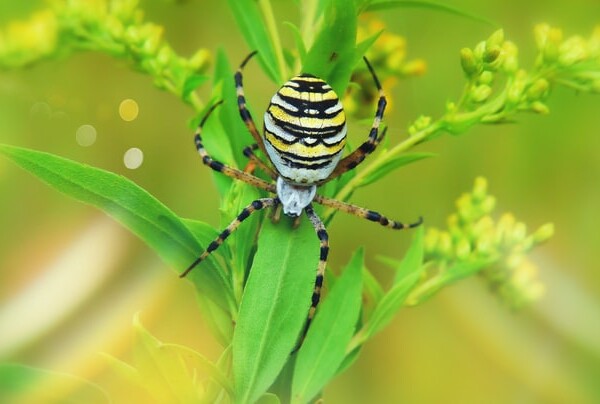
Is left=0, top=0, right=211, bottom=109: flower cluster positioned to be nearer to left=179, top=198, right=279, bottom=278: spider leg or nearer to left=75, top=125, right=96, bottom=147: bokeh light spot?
left=179, top=198, right=279, bottom=278: spider leg

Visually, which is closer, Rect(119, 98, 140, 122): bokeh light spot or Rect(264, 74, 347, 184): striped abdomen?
Rect(264, 74, 347, 184): striped abdomen

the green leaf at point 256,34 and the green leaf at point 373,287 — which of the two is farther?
the green leaf at point 373,287

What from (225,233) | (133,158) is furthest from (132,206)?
(133,158)

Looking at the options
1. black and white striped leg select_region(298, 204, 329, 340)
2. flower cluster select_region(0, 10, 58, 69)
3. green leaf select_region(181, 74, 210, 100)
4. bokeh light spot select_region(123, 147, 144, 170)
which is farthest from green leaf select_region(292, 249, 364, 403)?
bokeh light spot select_region(123, 147, 144, 170)

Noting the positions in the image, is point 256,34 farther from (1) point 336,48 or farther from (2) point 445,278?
(2) point 445,278

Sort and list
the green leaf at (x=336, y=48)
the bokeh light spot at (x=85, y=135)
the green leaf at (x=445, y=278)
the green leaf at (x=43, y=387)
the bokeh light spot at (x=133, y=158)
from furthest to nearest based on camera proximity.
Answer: the bokeh light spot at (x=85, y=135) < the bokeh light spot at (x=133, y=158) < the green leaf at (x=445, y=278) < the green leaf at (x=43, y=387) < the green leaf at (x=336, y=48)

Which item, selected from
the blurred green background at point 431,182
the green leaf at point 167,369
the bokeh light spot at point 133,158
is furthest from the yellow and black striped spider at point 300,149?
the blurred green background at point 431,182

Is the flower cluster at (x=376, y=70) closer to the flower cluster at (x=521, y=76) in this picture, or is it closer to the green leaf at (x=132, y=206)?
the flower cluster at (x=521, y=76)

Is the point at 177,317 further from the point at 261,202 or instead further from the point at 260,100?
the point at 261,202
